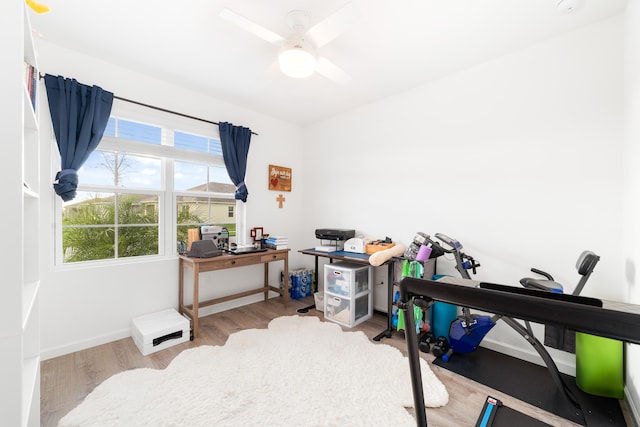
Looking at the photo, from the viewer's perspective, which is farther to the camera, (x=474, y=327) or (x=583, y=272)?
(x=474, y=327)

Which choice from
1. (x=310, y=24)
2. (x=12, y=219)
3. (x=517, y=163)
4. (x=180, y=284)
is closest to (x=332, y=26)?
(x=310, y=24)

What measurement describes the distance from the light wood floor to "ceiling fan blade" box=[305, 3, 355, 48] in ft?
8.20

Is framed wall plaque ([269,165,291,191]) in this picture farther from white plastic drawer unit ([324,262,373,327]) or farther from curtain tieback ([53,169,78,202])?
curtain tieback ([53,169,78,202])

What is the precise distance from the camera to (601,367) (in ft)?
6.04

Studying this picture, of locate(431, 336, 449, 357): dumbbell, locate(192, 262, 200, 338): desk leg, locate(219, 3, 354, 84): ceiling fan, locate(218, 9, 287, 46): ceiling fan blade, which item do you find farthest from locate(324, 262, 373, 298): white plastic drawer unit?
locate(218, 9, 287, 46): ceiling fan blade

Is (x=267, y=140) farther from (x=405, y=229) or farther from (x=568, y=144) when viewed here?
(x=568, y=144)

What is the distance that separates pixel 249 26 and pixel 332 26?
535 millimetres

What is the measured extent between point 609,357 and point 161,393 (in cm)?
309

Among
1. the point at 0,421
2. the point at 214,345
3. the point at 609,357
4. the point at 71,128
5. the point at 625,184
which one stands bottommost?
the point at 214,345

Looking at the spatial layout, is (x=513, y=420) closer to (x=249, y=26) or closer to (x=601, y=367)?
(x=601, y=367)

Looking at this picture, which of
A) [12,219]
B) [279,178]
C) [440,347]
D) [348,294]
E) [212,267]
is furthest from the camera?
[279,178]

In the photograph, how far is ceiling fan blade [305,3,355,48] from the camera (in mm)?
1535

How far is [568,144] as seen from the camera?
7.09 ft

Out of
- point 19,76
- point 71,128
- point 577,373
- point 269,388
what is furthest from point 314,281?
point 19,76
